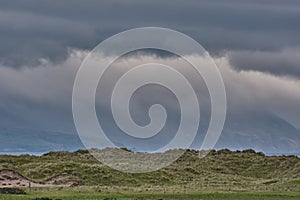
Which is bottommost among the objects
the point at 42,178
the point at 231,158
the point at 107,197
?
the point at 107,197

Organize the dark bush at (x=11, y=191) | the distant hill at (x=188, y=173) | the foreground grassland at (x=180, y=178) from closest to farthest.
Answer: the foreground grassland at (x=180, y=178) < the dark bush at (x=11, y=191) < the distant hill at (x=188, y=173)

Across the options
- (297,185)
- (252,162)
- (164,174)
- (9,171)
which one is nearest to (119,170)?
(164,174)

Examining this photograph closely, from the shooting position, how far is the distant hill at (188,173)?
106938 mm

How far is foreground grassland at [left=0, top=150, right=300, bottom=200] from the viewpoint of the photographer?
8731 cm

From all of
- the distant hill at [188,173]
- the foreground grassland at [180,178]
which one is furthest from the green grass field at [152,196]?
the distant hill at [188,173]

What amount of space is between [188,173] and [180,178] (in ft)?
23.8

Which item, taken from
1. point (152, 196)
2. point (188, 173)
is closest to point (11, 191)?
point (152, 196)

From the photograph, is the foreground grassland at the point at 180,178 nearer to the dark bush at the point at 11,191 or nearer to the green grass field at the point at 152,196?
the green grass field at the point at 152,196

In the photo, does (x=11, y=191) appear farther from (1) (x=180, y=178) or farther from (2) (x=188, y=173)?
(2) (x=188, y=173)

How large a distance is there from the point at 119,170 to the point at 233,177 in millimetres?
20766

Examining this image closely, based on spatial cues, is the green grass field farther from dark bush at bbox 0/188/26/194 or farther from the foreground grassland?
dark bush at bbox 0/188/26/194

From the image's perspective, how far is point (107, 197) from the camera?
82812 millimetres

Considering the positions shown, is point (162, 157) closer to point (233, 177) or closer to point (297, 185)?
point (233, 177)

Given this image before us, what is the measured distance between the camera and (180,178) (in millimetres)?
118312
